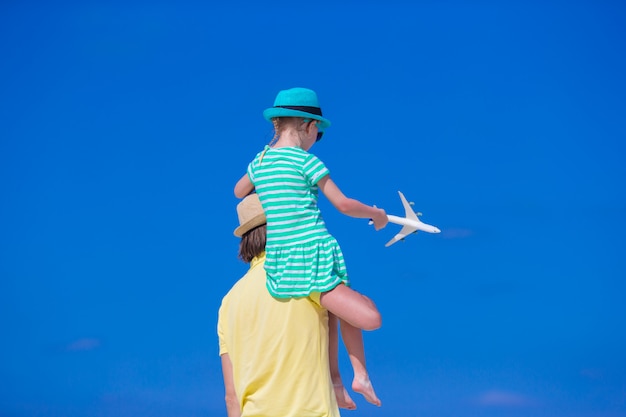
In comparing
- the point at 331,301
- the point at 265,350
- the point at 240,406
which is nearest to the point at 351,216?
the point at 331,301

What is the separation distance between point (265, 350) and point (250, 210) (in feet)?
2.98

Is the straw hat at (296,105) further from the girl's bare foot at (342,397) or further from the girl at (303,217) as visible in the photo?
the girl's bare foot at (342,397)

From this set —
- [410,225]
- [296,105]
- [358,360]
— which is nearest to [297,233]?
[296,105]

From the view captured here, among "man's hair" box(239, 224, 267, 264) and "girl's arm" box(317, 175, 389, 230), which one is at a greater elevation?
"man's hair" box(239, 224, 267, 264)

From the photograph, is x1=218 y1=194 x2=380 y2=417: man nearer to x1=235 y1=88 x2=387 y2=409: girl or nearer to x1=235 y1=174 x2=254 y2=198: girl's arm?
x1=235 y1=88 x2=387 y2=409: girl

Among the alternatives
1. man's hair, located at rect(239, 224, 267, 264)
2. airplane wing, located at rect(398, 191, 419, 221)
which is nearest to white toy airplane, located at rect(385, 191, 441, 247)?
airplane wing, located at rect(398, 191, 419, 221)

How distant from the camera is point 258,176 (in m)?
4.90

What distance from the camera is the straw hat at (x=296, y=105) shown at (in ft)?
15.7

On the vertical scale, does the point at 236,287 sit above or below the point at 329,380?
above

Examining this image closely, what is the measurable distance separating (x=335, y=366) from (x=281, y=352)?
1.63 ft

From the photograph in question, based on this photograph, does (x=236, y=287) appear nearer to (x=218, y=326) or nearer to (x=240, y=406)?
(x=218, y=326)

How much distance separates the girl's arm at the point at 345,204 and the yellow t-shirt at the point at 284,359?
0.55m

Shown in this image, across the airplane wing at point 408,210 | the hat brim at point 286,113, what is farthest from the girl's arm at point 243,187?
the airplane wing at point 408,210

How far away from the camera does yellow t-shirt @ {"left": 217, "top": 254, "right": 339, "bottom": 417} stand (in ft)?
15.4
